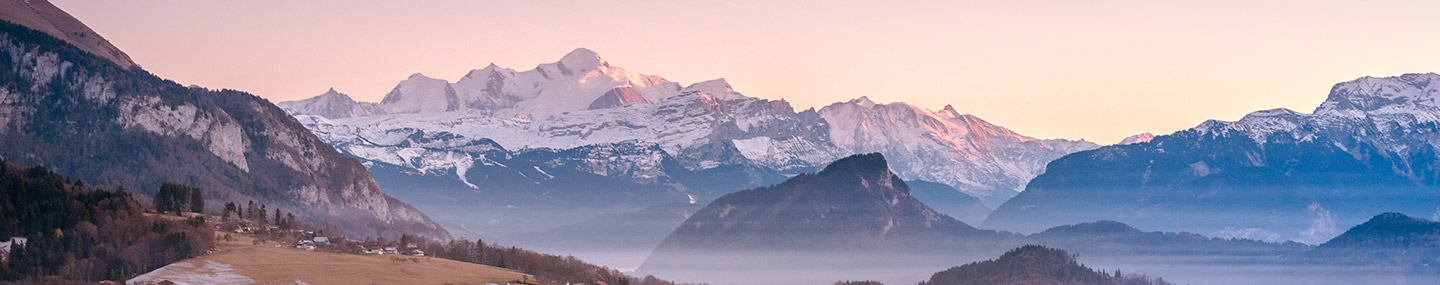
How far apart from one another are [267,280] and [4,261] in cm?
2956

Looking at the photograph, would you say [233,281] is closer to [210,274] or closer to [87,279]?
[210,274]

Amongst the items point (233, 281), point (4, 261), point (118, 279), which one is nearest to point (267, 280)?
point (233, 281)

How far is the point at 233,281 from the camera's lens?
195m

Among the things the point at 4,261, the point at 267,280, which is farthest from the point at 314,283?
the point at 4,261

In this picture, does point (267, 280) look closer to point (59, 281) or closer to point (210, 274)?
point (210, 274)

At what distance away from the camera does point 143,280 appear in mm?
188500

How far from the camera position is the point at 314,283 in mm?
198625

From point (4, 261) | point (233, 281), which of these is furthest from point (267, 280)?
point (4, 261)

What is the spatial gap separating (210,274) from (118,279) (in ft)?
30.9

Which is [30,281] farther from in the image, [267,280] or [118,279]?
[267,280]

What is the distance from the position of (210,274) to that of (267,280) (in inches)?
255

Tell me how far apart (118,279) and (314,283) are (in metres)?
20.4

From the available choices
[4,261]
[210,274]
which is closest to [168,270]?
[210,274]

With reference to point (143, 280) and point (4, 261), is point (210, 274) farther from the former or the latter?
point (4, 261)
